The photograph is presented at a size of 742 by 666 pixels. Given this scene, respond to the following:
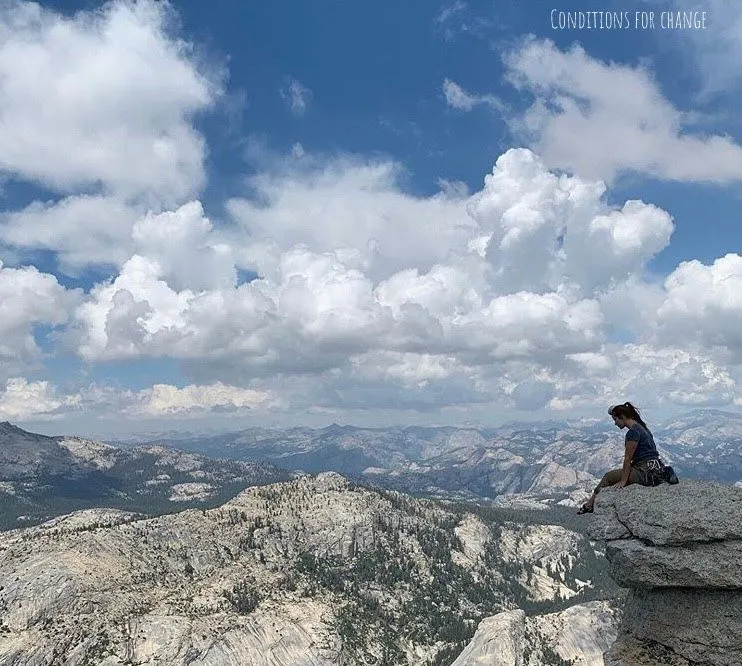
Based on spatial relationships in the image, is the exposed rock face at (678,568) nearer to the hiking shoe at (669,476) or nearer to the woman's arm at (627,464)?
the hiking shoe at (669,476)

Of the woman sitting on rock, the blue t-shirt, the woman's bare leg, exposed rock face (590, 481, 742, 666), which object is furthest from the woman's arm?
exposed rock face (590, 481, 742, 666)

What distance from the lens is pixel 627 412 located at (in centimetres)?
2695

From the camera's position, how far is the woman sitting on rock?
2530cm

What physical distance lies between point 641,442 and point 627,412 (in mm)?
1918

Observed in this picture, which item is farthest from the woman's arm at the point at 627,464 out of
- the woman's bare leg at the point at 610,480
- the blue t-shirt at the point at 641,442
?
the woman's bare leg at the point at 610,480

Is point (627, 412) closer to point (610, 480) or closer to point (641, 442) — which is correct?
point (641, 442)

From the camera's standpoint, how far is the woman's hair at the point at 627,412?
26422mm

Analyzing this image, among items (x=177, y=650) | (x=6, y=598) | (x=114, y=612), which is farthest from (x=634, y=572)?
(x=6, y=598)

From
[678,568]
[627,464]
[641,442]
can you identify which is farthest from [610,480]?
[678,568]

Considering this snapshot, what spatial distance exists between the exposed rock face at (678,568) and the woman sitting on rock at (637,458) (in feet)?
2.70

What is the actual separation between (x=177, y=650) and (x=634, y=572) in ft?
672

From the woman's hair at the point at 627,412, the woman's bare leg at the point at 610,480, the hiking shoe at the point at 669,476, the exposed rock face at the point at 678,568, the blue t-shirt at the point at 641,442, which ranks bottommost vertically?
the exposed rock face at the point at 678,568

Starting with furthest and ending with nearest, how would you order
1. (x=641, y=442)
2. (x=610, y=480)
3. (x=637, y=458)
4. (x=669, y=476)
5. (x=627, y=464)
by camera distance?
(x=610, y=480), (x=627, y=464), (x=637, y=458), (x=669, y=476), (x=641, y=442)

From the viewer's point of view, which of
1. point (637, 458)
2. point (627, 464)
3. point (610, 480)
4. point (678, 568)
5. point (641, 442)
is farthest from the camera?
point (610, 480)
